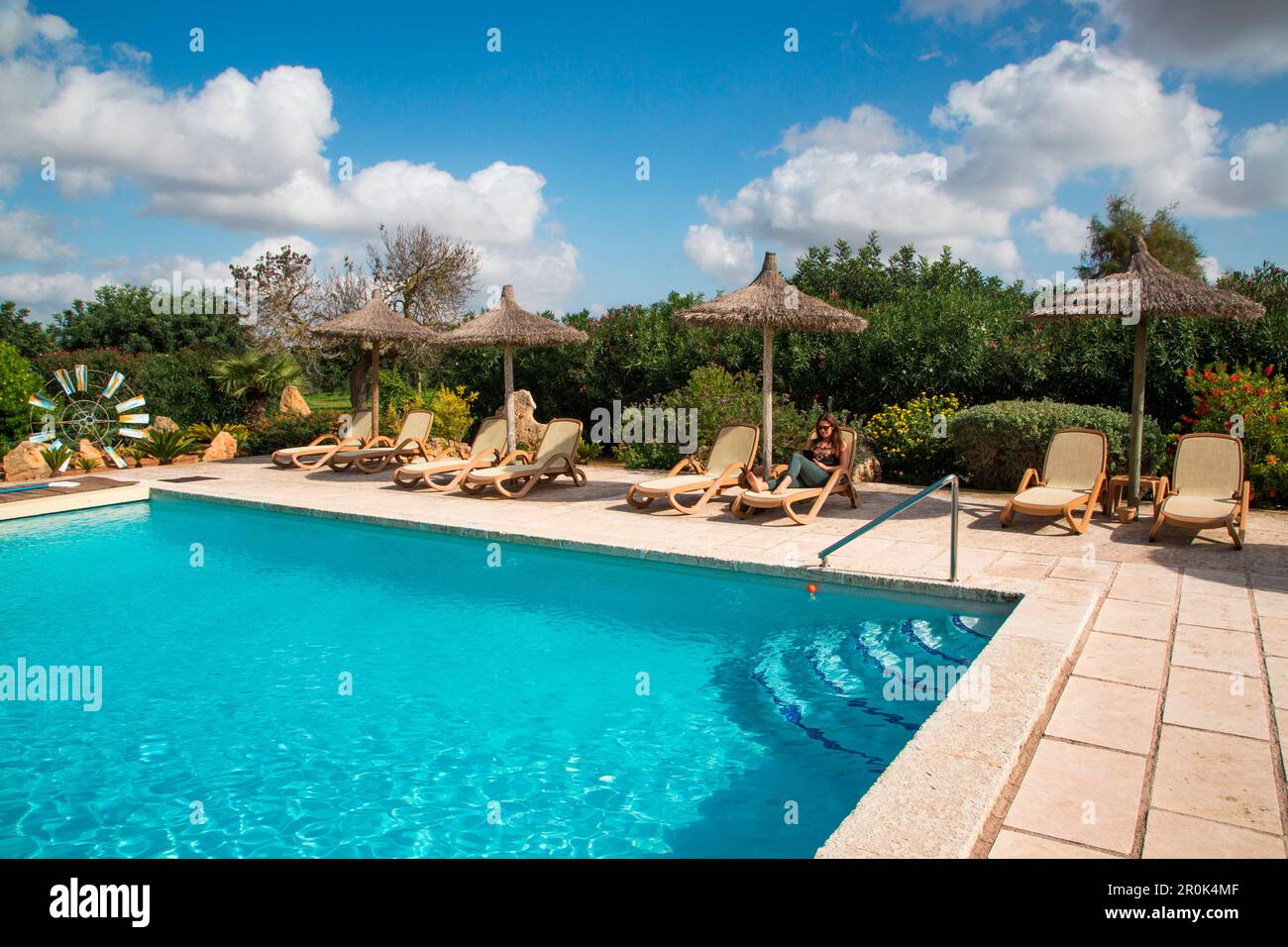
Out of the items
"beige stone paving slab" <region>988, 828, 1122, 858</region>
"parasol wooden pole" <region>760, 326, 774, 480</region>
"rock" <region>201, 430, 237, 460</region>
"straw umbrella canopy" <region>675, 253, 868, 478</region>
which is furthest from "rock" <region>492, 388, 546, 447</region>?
"beige stone paving slab" <region>988, 828, 1122, 858</region>

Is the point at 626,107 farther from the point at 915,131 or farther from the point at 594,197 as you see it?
the point at 915,131

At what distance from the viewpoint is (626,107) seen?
49.4 ft

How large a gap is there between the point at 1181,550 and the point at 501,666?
235 inches

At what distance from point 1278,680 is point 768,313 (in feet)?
20.4

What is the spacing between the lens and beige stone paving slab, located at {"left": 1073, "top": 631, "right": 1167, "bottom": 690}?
13.9 ft

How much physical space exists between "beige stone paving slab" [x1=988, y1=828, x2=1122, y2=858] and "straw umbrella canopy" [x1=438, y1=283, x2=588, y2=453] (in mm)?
10134

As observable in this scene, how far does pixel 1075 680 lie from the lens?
4250 millimetres

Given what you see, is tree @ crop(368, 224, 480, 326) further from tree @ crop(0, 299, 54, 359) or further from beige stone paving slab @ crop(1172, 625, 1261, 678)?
beige stone paving slab @ crop(1172, 625, 1261, 678)

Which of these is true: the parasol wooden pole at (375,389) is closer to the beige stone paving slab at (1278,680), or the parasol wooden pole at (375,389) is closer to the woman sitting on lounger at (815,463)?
the woman sitting on lounger at (815,463)

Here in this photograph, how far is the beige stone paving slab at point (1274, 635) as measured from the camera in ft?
15.0

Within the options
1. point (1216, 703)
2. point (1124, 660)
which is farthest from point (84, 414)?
point (1216, 703)

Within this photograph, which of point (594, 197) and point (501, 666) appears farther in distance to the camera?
point (594, 197)

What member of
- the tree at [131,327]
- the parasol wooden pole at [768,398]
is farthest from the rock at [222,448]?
the tree at [131,327]
